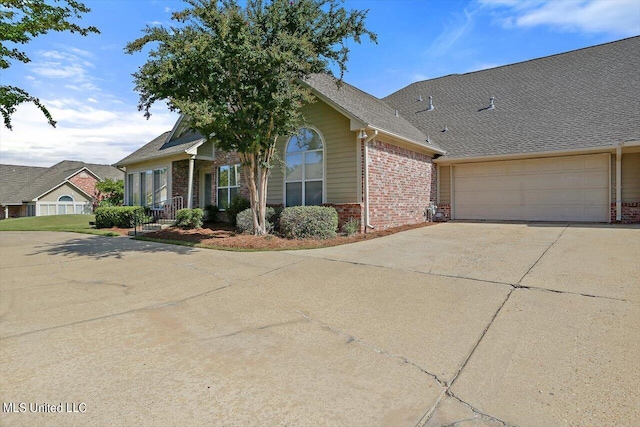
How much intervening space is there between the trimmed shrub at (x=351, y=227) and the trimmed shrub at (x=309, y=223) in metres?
0.35

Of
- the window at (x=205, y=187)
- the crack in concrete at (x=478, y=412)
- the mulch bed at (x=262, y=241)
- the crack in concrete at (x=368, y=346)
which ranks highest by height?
the window at (x=205, y=187)

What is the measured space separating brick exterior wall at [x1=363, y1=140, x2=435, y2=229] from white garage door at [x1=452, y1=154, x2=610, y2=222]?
5.55 feet

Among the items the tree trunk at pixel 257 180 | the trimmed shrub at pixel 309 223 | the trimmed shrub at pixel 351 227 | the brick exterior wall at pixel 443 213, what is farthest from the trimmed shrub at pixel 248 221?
the brick exterior wall at pixel 443 213

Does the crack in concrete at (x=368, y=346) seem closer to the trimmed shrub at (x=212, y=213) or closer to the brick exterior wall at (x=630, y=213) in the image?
the trimmed shrub at (x=212, y=213)

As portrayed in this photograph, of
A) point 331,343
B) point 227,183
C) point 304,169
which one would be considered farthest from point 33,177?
point 331,343

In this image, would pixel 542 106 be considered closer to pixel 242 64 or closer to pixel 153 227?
pixel 242 64

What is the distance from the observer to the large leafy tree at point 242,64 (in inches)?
324

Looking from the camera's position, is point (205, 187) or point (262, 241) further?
point (205, 187)

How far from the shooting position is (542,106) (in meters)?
14.4

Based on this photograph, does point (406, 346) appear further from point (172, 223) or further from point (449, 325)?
point (172, 223)

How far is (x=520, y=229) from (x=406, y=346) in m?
9.07

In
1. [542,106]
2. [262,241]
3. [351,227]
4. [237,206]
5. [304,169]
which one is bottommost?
[262,241]

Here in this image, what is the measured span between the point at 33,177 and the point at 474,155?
43.4m

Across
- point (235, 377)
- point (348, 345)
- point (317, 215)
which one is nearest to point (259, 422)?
point (235, 377)
